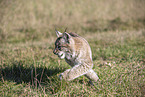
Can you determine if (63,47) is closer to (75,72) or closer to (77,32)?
(75,72)

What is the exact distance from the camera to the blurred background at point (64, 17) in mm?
8937

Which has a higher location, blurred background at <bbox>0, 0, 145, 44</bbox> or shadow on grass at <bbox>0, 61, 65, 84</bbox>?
blurred background at <bbox>0, 0, 145, 44</bbox>

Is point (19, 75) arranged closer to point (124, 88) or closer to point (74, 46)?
point (74, 46)

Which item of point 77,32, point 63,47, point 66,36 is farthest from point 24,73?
point 77,32

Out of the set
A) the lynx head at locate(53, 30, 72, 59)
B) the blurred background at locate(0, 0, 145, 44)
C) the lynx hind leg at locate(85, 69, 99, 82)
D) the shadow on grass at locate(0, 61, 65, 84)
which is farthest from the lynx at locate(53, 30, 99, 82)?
the blurred background at locate(0, 0, 145, 44)

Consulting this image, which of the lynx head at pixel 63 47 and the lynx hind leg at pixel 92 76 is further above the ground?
the lynx head at pixel 63 47

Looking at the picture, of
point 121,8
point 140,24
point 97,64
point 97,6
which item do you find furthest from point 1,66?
point 121,8

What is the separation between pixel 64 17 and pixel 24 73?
8348 mm

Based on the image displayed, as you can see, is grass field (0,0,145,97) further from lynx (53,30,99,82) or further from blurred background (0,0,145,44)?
lynx (53,30,99,82)

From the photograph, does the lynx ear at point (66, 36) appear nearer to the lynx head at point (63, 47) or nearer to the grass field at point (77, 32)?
the lynx head at point (63, 47)

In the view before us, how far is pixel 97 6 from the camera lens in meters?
13.8

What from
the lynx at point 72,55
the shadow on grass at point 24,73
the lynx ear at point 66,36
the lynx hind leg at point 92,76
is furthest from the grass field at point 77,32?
the lynx ear at point 66,36

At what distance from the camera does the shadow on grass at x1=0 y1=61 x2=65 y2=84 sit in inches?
144

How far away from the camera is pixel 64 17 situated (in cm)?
1164
